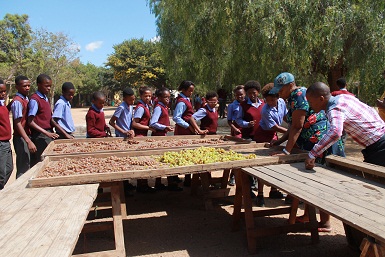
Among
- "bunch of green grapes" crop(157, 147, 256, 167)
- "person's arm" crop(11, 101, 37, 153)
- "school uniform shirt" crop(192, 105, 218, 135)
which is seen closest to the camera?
"bunch of green grapes" crop(157, 147, 256, 167)

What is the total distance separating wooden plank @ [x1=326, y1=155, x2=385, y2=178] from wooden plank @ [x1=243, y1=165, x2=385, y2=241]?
0.44 meters

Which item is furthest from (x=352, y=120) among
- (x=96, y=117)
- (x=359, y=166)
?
(x=96, y=117)

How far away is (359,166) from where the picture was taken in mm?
2926

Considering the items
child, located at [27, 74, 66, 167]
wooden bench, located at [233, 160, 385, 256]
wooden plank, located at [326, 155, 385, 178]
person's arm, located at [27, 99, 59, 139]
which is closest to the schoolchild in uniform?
wooden bench, located at [233, 160, 385, 256]

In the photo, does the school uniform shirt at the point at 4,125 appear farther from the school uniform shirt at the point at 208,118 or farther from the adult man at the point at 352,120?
the adult man at the point at 352,120

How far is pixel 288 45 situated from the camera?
28.3ft

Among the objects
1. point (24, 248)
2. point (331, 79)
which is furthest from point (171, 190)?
point (331, 79)

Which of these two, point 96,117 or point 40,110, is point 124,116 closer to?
point 96,117

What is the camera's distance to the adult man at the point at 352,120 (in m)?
3.02

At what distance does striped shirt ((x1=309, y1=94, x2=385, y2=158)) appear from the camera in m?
2.96

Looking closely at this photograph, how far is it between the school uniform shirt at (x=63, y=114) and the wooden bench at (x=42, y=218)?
2385mm

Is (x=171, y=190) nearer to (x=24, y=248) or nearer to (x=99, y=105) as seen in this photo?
(x=99, y=105)

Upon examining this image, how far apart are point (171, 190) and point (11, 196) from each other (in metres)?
3.69

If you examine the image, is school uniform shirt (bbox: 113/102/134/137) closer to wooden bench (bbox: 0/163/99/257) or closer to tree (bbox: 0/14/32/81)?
wooden bench (bbox: 0/163/99/257)
